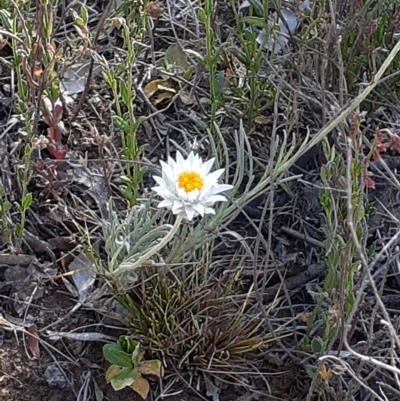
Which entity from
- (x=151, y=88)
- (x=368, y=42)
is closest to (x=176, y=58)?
(x=151, y=88)

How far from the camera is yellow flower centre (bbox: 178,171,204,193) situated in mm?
1212

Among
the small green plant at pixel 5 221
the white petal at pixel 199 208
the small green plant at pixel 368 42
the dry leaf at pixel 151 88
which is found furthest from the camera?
the dry leaf at pixel 151 88

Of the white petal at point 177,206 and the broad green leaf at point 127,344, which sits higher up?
the white petal at point 177,206

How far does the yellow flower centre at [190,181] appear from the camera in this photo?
3.98 ft

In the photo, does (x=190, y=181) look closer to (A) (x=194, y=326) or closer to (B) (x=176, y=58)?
(A) (x=194, y=326)

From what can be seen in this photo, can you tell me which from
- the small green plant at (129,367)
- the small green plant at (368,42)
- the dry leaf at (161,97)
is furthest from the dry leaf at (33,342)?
the small green plant at (368,42)

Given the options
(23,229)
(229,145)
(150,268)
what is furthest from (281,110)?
(23,229)

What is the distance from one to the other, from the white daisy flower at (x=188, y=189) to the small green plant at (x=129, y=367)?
1.27 feet

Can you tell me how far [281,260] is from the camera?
168 cm

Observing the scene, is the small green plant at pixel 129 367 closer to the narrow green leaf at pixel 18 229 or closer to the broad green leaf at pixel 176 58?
the narrow green leaf at pixel 18 229

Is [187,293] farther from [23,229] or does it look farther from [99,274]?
[23,229]

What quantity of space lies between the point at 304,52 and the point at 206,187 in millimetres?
662

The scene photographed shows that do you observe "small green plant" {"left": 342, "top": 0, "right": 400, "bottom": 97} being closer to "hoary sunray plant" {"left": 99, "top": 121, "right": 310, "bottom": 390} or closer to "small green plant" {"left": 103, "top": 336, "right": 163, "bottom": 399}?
"hoary sunray plant" {"left": 99, "top": 121, "right": 310, "bottom": 390}

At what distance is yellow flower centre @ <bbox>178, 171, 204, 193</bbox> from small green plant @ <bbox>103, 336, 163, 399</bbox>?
42 centimetres
